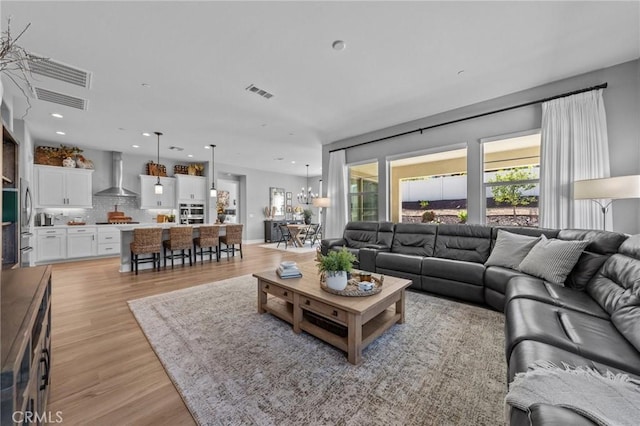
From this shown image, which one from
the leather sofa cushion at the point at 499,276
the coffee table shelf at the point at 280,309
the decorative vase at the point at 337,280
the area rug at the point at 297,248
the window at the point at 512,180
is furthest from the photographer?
the area rug at the point at 297,248

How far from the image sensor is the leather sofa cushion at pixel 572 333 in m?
1.25

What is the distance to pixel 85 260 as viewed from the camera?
6.04 metres

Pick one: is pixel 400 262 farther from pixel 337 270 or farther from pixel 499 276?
pixel 337 270

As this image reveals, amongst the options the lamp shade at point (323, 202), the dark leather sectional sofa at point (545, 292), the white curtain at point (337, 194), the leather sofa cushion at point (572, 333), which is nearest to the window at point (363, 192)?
the white curtain at point (337, 194)

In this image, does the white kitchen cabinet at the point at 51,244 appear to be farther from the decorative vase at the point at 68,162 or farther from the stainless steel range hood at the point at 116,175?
the decorative vase at the point at 68,162

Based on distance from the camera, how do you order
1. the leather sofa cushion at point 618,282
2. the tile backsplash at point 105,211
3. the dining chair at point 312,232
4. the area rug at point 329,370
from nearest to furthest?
the area rug at point 329,370 < the leather sofa cushion at point 618,282 < the tile backsplash at point 105,211 < the dining chair at point 312,232

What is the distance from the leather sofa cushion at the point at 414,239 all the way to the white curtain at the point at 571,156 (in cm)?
143

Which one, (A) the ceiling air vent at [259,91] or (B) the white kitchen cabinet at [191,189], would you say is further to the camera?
(B) the white kitchen cabinet at [191,189]

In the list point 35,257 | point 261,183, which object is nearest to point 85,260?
point 35,257

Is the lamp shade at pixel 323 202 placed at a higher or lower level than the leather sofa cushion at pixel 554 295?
higher

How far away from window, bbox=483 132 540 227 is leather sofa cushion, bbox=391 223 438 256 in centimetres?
99

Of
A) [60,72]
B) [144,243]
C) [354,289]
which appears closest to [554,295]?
[354,289]

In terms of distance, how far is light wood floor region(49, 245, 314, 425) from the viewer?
1500 millimetres

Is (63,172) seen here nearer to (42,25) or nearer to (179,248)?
(179,248)
